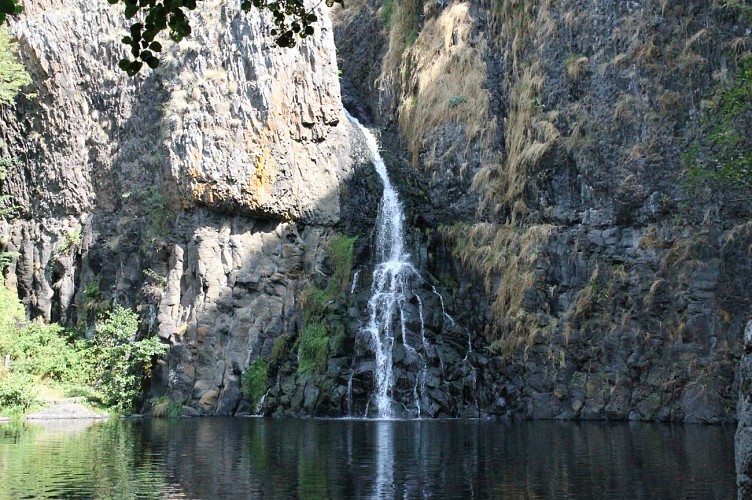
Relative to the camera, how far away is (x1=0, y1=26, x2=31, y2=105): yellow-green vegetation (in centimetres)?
3200

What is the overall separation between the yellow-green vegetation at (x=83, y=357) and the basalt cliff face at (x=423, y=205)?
886mm

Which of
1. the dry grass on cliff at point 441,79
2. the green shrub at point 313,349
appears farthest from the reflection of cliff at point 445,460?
the dry grass on cliff at point 441,79

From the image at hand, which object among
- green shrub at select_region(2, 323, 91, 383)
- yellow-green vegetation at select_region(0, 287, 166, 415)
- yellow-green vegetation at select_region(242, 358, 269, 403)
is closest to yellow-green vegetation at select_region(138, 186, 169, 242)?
yellow-green vegetation at select_region(0, 287, 166, 415)

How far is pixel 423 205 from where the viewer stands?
102 ft

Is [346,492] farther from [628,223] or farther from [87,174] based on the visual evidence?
[87,174]

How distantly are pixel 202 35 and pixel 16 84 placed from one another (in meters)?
7.52

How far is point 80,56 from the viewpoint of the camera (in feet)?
111

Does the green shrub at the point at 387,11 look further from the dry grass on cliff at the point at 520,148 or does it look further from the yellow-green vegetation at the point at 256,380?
the yellow-green vegetation at the point at 256,380

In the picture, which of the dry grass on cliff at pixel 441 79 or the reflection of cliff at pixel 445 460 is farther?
the dry grass on cliff at pixel 441 79

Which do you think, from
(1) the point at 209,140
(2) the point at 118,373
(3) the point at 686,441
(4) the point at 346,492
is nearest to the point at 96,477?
(4) the point at 346,492

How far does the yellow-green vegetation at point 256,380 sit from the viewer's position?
26.7 metres

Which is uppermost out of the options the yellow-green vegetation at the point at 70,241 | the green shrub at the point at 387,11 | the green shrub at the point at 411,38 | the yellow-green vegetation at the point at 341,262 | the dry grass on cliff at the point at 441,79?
the green shrub at the point at 387,11

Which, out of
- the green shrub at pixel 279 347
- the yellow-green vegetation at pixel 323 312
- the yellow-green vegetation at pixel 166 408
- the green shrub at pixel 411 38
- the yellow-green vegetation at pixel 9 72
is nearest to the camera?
the yellow-green vegetation at pixel 323 312

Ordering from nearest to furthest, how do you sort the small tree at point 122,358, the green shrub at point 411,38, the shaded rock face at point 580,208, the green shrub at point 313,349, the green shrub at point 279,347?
the shaded rock face at point 580,208
the green shrub at point 313,349
the green shrub at point 279,347
the small tree at point 122,358
the green shrub at point 411,38
